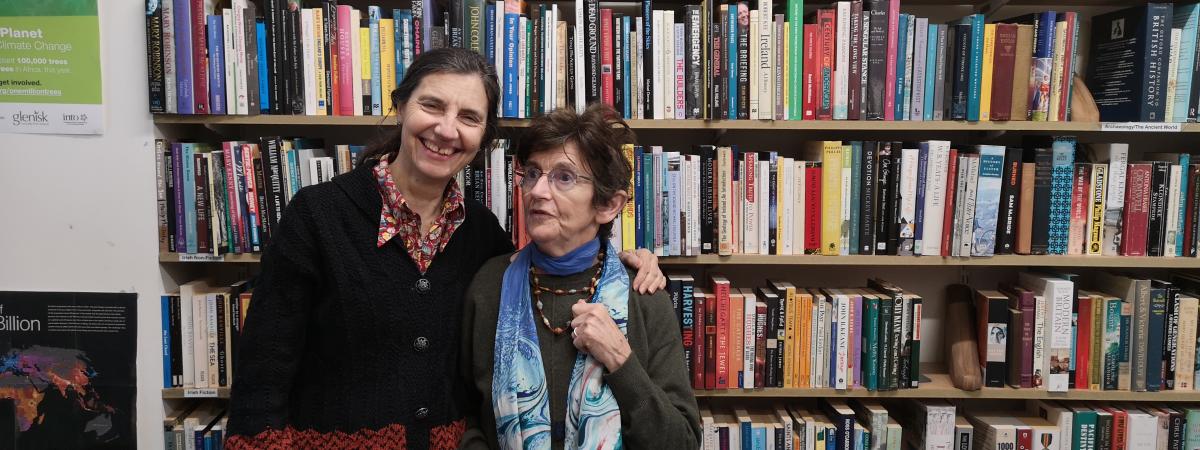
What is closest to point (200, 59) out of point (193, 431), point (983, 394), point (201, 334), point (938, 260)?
point (201, 334)

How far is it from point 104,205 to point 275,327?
101 centimetres

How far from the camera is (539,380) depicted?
128 cm

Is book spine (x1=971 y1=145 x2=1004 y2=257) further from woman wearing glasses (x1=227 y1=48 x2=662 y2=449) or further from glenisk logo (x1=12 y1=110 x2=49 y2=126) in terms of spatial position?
glenisk logo (x1=12 y1=110 x2=49 y2=126)

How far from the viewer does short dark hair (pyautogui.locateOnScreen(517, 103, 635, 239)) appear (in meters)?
1.27

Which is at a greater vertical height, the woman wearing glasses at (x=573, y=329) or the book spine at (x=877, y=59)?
the book spine at (x=877, y=59)

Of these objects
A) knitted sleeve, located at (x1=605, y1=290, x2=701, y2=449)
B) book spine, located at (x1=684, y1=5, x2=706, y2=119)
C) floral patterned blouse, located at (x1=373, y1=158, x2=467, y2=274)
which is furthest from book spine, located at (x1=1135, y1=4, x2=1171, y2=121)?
floral patterned blouse, located at (x1=373, y1=158, x2=467, y2=274)

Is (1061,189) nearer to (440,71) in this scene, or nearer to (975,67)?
(975,67)

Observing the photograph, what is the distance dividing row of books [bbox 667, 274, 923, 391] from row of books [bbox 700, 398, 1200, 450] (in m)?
0.12

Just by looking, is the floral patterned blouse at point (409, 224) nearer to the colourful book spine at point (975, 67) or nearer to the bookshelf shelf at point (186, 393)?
the bookshelf shelf at point (186, 393)

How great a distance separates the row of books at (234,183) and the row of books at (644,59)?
11 centimetres

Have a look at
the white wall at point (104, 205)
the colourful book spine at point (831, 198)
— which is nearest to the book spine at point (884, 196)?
the colourful book spine at point (831, 198)

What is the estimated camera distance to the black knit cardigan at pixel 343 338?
127 cm

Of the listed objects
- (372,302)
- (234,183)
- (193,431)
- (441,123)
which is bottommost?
(193,431)

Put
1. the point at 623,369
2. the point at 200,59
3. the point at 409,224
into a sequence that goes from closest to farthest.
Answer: the point at 623,369, the point at 409,224, the point at 200,59
